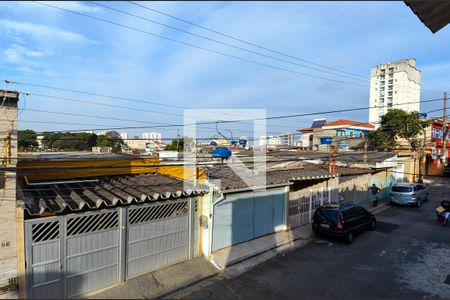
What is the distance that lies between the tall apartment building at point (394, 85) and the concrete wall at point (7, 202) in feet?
297

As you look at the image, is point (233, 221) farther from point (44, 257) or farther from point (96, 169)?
point (44, 257)

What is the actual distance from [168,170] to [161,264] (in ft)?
12.8

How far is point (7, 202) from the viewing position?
8008 millimetres

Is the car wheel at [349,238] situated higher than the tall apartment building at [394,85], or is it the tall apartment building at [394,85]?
the tall apartment building at [394,85]

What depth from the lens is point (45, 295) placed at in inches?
290

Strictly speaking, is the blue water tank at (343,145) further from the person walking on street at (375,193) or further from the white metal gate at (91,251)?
the white metal gate at (91,251)

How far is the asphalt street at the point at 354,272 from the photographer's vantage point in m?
8.30

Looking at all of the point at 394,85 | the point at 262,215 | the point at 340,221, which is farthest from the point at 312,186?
the point at 394,85

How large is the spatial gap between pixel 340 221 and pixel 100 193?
376 inches

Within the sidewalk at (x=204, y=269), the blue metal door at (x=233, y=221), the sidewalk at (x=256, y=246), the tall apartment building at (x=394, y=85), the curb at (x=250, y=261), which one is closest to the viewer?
the sidewalk at (x=204, y=269)

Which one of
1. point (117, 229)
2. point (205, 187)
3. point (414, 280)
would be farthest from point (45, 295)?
point (414, 280)

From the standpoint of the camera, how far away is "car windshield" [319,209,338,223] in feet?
40.8

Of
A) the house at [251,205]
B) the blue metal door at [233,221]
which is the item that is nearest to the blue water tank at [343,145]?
the house at [251,205]

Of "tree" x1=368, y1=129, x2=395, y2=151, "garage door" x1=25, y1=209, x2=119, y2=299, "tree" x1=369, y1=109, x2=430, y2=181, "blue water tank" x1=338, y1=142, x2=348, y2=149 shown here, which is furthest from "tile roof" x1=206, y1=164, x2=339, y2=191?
"blue water tank" x1=338, y1=142, x2=348, y2=149
